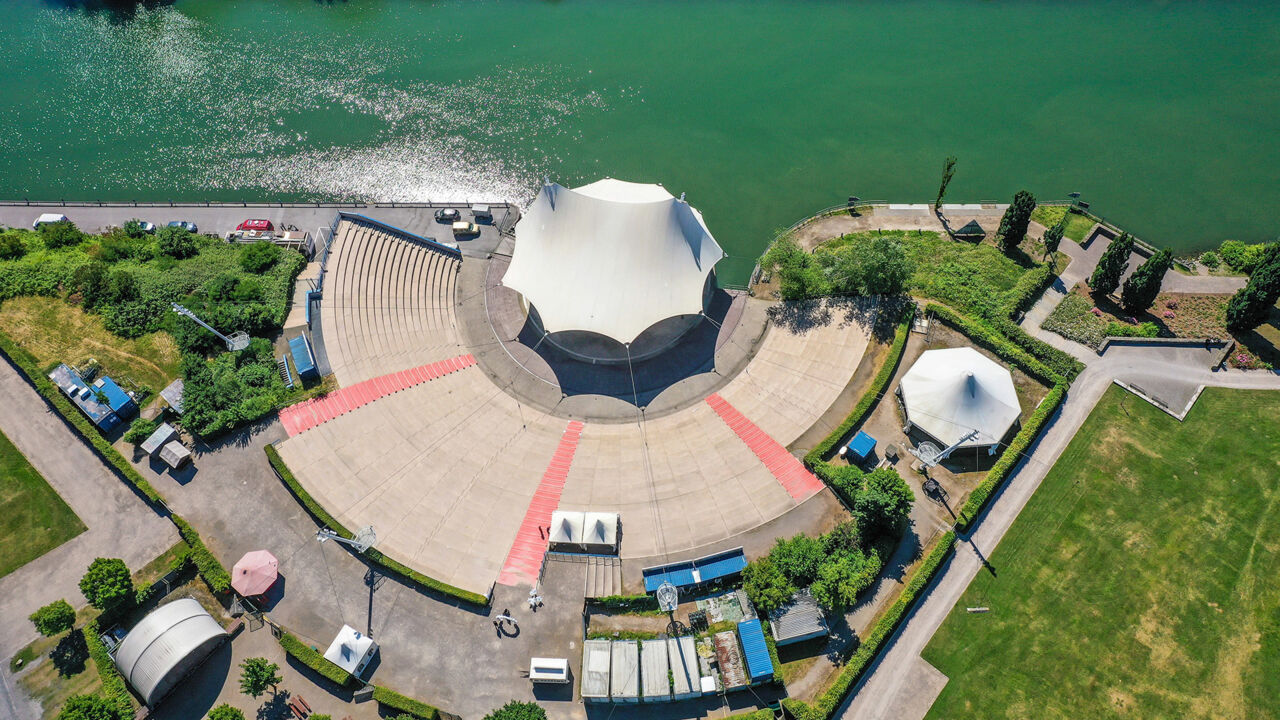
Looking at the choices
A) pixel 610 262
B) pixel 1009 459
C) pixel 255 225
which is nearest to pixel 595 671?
pixel 610 262

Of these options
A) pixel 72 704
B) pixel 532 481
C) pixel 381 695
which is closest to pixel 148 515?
pixel 72 704

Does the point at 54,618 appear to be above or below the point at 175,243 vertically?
below

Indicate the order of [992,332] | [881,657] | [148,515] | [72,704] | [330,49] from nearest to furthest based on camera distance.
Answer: [72,704]
[881,657]
[148,515]
[992,332]
[330,49]

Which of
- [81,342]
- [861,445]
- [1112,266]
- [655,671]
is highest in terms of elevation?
[1112,266]

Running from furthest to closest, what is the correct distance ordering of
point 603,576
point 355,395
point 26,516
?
point 355,395 → point 26,516 → point 603,576

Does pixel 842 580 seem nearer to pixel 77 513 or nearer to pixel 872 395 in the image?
pixel 872 395

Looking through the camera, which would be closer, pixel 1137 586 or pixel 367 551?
pixel 1137 586

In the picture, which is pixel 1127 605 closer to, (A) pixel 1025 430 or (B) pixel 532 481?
(A) pixel 1025 430

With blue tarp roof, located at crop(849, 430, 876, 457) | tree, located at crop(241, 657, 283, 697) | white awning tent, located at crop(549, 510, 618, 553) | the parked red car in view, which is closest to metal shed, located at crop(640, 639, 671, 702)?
white awning tent, located at crop(549, 510, 618, 553)
